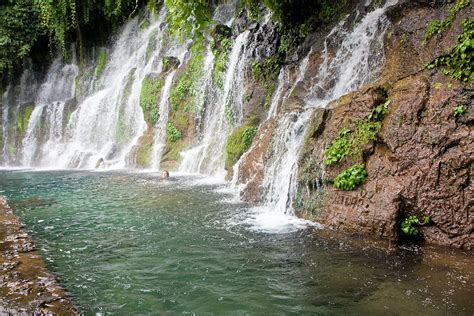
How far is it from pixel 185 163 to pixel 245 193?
267 inches

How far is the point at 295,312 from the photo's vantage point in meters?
3.85

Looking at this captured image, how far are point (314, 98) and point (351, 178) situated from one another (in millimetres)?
4632

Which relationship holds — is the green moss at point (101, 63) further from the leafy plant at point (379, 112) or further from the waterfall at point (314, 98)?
the leafy plant at point (379, 112)

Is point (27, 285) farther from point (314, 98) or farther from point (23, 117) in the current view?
point (23, 117)

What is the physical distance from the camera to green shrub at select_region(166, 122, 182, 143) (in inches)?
670

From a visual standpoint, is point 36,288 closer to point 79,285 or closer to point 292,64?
point 79,285

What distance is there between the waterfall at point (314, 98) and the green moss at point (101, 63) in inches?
728

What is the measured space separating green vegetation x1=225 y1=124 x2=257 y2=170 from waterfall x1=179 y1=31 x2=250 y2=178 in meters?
1.32

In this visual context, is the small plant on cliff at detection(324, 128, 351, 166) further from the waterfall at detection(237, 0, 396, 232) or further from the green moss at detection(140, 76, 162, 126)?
the green moss at detection(140, 76, 162, 126)

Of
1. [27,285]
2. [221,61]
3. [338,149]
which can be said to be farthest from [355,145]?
[221,61]

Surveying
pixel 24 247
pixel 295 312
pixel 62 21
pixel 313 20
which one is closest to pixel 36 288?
pixel 24 247

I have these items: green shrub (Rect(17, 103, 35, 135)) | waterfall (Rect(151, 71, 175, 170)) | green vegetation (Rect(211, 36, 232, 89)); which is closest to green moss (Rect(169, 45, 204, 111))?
waterfall (Rect(151, 71, 175, 170))

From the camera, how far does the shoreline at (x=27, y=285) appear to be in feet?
11.6

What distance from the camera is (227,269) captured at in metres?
4.93
